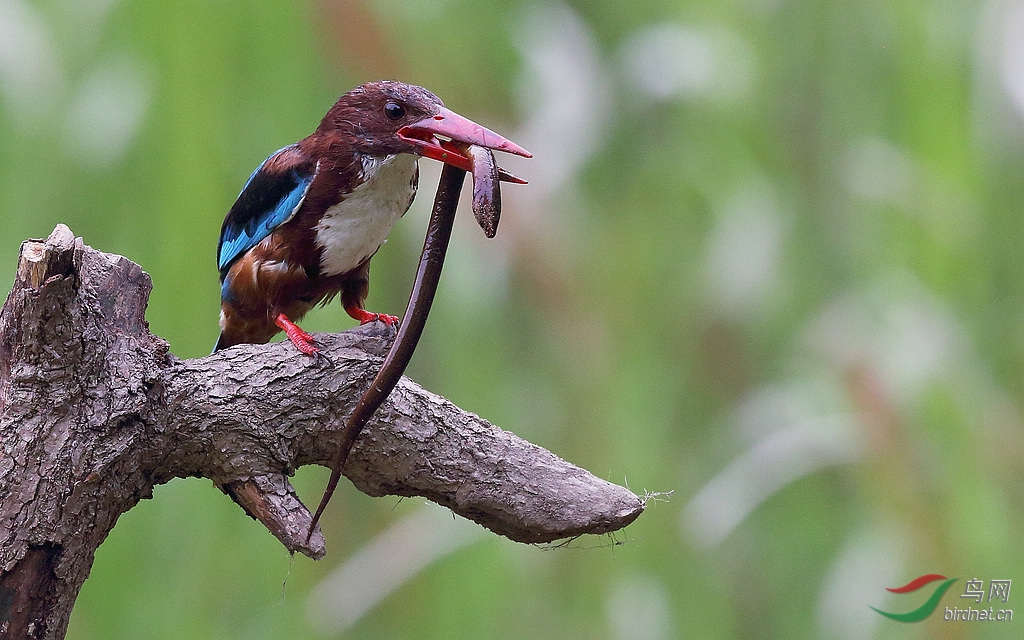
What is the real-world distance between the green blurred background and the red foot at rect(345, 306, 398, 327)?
736mm

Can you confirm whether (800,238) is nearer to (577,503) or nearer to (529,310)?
(529,310)

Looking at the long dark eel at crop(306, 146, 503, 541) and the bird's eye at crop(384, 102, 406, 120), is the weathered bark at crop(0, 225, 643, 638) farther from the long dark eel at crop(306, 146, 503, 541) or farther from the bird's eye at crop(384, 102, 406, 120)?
the bird's eye at crop(384, 102, 406, 120)

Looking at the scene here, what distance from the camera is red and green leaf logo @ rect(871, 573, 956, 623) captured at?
1.94 metres

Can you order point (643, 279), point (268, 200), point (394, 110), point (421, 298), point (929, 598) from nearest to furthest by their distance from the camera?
point (421, 298) → point (394, 110) → point (268, 200) → point (929, 598) → point (643, 279)

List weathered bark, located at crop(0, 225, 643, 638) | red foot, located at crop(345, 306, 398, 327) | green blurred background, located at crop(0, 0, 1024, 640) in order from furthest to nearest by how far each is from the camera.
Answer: green blurred background, located at crop(0, 0, 1024, 640)
red foot, located at crop(345, 306, 398, 327)
weathered bark, located at crop(0, 225, 643, 638)

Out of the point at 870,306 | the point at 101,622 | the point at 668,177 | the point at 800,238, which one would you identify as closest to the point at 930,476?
the point at 870,306

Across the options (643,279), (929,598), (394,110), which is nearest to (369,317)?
(394,110)

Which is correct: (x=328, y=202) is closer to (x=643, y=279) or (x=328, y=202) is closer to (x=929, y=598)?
(x=643, y=279)

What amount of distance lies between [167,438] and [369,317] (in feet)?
1.00

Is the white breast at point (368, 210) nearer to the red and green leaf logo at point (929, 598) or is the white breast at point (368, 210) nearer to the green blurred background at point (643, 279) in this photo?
the green blurred background at point (643, 279)

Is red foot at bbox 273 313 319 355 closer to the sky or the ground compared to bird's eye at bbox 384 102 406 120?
closer to the ground

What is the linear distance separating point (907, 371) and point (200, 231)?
1.49 metres

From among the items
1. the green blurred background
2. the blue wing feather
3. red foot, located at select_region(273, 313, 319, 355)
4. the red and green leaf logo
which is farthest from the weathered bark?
the red and green leaf logo

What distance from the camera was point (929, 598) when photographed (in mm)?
1955
